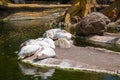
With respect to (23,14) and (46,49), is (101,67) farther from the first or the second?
(23,14)

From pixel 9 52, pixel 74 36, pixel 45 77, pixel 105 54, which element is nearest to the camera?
pixel 45 77

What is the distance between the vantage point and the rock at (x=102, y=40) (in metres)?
26.5

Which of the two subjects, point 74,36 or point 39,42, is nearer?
point 39,42

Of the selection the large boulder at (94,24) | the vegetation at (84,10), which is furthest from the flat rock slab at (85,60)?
the vegetation at (84,10)

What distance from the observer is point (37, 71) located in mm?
17688

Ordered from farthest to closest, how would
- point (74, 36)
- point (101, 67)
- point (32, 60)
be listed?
1. point (74, 36)
2. point (32, 60)
3. point (101, 67)

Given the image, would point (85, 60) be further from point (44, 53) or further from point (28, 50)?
point (28, 50)

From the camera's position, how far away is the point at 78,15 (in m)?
41.2

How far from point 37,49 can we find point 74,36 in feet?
33.1

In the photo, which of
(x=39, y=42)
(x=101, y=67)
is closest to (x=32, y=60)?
(x=39, y=42)

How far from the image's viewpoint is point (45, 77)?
54.2 feet

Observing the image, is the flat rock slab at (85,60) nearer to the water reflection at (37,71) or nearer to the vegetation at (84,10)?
the water reflection at (37,71)

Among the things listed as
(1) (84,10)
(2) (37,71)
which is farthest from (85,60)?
(1) (84,10)

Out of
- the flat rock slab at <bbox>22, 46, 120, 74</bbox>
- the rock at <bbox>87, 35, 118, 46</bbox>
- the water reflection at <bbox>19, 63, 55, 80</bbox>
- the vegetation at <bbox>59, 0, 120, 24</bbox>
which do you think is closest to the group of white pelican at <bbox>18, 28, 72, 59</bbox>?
the flat rock slab at <bbox>22, 46, 120, 74</bbox>
